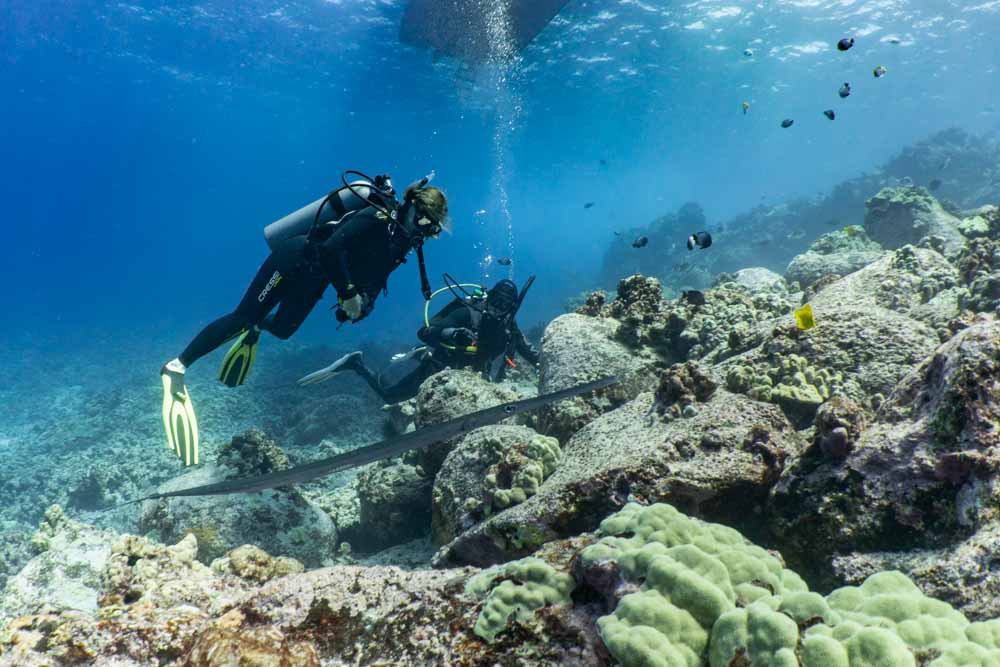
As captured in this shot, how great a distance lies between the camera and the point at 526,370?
1096 centimetres

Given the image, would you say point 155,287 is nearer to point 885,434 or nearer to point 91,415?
point 91,415

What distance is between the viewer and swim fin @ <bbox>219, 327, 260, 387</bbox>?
768 cm

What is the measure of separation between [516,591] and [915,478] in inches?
83.9

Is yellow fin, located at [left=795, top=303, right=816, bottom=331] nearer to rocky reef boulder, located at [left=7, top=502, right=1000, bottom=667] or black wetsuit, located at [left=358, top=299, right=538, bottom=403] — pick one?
rocky reef boulder, located at [left=7, top=502, right=1000, bottom=667]

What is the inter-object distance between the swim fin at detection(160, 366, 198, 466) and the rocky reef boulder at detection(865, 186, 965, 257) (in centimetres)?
1615

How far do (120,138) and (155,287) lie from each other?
1414 inches

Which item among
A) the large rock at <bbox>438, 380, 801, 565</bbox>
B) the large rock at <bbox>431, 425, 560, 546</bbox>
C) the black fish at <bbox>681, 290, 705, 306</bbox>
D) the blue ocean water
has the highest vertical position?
the blue ocean water

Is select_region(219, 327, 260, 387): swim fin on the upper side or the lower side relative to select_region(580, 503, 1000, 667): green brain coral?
A: upper

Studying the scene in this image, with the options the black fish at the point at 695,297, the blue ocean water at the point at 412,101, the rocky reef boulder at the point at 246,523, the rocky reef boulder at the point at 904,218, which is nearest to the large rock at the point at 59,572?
the rocky reef boulder at the point at 246,523

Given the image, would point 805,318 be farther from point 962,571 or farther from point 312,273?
point 312,273

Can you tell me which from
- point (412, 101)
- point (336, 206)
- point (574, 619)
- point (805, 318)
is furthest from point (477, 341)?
point (412, 101)

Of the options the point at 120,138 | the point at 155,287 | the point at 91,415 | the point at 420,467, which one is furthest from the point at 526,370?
the point at 155,287

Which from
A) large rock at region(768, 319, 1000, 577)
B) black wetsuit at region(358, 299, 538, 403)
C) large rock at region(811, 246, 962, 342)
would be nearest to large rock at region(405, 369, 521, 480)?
black wetsuit at region(358, 299, 538, 403)

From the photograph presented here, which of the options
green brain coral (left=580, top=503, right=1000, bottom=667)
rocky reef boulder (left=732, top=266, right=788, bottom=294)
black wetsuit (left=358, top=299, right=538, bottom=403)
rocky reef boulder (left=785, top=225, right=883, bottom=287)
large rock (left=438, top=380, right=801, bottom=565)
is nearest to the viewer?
green brain coral (left=580, top=503, right=1000, bottom=667)
